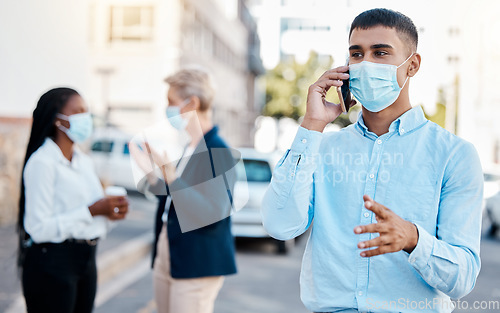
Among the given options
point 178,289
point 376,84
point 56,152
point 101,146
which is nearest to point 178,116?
point 56,152

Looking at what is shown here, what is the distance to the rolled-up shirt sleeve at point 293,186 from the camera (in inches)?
71.4

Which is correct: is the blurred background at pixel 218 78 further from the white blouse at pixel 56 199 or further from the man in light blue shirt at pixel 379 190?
the white blouse at pixel 56 199

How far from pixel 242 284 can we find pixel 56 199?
4421 millimetres

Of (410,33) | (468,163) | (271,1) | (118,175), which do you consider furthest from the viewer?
(118,175)

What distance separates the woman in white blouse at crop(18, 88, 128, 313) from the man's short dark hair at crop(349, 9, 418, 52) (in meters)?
1.85

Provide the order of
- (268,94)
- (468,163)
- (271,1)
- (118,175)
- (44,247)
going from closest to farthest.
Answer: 1. (468,163)
2. (44,247)
3. (271,1)
4. (118,175)
5. (268,94)

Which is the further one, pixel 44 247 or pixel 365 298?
pixel 44 247

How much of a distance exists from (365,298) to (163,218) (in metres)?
1.62

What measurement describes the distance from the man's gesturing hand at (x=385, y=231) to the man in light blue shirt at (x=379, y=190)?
3cm

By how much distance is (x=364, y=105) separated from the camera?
1951 mm

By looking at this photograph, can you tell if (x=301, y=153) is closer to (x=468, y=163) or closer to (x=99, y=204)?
(x=468, y=163)

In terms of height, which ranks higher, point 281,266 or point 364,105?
point 364,105

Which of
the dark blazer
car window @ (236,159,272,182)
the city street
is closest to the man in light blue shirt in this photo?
the dark blazer

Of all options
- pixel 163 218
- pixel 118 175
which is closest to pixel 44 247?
pixel 163 218
